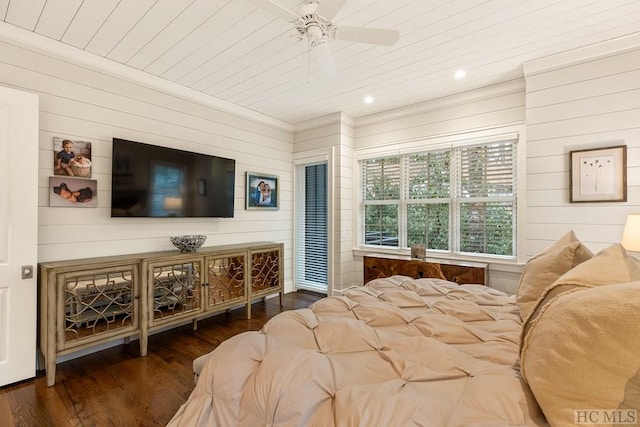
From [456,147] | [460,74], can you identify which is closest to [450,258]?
[456,147]

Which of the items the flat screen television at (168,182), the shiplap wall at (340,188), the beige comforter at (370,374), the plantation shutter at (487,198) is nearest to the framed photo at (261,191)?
the flat screen television at (168,182)

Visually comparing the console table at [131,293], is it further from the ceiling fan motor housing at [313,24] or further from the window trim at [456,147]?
the ceiling fan motor housing at [313,24]

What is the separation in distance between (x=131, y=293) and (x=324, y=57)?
2.65 meters

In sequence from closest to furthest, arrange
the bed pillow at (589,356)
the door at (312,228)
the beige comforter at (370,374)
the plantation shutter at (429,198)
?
the bed pillow at (589,356) < the beige comforter at (370,374) < the plantation shutter at (429,198) < the door at (312,228)

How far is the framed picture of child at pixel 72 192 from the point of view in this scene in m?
2.71

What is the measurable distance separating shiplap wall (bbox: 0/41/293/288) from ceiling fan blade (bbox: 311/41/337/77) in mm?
2105

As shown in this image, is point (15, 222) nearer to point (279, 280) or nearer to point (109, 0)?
point (109, 0)

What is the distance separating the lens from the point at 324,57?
2.27 m

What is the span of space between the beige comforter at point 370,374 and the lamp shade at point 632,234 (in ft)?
4.49

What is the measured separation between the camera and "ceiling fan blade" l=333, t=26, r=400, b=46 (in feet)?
6.66

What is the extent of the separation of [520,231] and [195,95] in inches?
→ 163

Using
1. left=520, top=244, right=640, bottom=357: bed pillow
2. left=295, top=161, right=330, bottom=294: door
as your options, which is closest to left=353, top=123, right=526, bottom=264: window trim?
left=295, top=161, right=330, bottom=294: door

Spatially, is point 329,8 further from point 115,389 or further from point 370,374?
point 115,389

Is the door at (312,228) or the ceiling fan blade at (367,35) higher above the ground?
the ceiling fan blade at (367,35)
